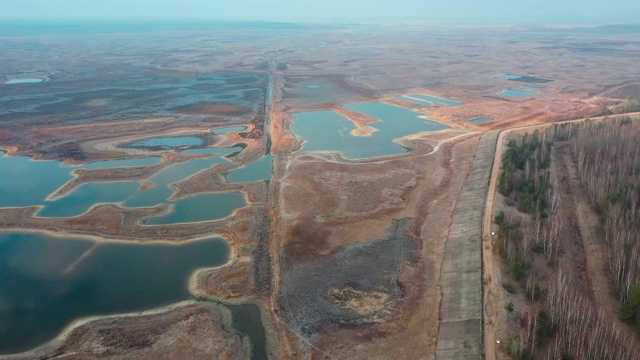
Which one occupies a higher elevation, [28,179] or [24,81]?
[24,81]

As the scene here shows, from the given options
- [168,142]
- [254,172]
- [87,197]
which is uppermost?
[168,142]

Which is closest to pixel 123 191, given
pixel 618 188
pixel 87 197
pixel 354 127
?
pixel 87 197

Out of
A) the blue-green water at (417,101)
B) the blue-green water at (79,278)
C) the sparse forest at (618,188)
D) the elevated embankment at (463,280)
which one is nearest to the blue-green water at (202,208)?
the blue-green water at (79,278)

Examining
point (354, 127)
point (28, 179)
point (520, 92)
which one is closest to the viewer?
point (28, 179)

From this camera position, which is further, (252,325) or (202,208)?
(202,208)

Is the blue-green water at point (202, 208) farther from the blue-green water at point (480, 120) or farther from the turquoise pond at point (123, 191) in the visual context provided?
the blue-green water at point (480, 120)

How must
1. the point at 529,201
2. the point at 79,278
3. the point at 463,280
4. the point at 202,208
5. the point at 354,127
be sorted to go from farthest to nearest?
1. the point at 354,127
2. the point at 202,208
3. the point at 529,201
4. the point at 79,278
5. the point at 463,280

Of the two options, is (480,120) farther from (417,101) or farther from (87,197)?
(87,197)

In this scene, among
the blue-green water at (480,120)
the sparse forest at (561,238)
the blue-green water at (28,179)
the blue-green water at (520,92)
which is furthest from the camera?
the blue-green water at (520,92)
